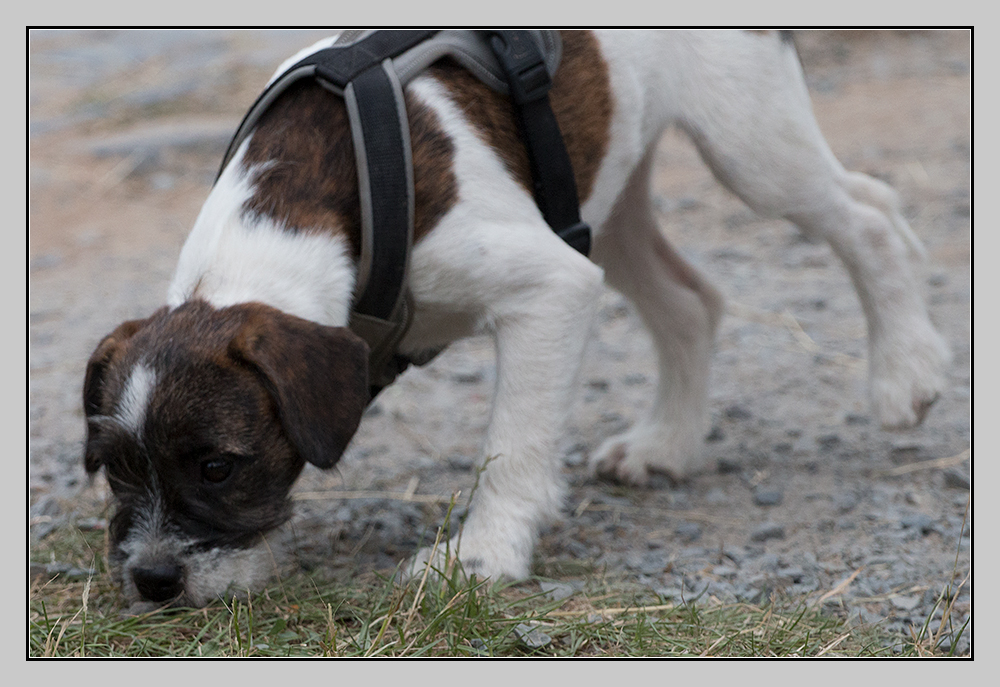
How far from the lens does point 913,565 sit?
3666 millimetres

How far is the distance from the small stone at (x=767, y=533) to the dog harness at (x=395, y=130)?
1.17 meters

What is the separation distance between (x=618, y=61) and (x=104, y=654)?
7.97 ft

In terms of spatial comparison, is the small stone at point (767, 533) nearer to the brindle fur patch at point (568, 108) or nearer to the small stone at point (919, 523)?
the small stone at point (919, 523)

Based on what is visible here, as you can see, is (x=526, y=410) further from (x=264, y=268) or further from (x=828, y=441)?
(x=828, y=441)

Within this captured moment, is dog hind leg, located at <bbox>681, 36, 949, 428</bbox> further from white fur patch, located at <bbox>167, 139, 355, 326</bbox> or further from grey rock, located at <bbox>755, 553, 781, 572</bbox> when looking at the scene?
white fur patch, located at <bbox>167, 139, 355, 326</bbox>

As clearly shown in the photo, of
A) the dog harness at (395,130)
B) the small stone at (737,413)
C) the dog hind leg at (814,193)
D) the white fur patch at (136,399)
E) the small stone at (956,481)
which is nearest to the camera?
the white fur patch at (136,399)

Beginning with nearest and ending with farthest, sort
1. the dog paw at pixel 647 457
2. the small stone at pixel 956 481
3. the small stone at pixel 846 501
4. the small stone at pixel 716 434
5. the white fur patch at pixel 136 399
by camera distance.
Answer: the white fur patch at pixel 136 399, the small stone at pixel 846 501, the small stone at pixel 956 481, the dog paw at pixel 647 457, the small stone at pixel 716 434

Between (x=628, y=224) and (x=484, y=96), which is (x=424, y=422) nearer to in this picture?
(x=628, y=224)

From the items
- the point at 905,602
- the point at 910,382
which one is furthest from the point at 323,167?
the point at 910,382

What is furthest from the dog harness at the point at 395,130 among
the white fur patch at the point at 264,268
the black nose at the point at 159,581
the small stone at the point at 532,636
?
the small stone at the point at 532,636

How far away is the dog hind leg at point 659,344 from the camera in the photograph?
4512 millimetres

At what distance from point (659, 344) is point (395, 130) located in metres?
1.80

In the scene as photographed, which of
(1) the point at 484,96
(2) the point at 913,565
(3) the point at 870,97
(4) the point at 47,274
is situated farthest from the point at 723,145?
(3) the point at 870,97

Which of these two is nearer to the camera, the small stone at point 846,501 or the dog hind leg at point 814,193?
the dog hind leg at point 814,193
